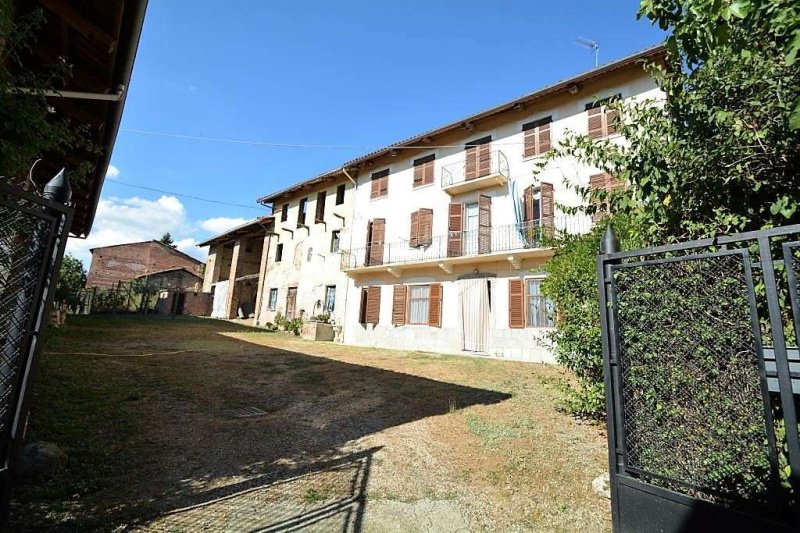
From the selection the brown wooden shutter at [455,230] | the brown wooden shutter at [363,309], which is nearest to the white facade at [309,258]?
the brown wooden shutter at [363,309]

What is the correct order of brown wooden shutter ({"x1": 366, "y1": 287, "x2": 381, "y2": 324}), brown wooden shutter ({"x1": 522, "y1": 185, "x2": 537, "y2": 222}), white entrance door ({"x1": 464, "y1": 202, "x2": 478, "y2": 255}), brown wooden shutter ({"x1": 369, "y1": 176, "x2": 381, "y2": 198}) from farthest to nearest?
brown wooden shutter ({"x1": 369, "y1": 176, "x2": 381, "y2": 198})
brown wooden shutter ({"x1": 366, "y1": 287, "x2": 381, "y2": 324})
white entrance door ({"x1": 464, "y1": 202, "x2": 478, "y2": 255})
brown wooden shutter ({"x1": 522, "y1": 185, "x2": 537, "y2": 222})

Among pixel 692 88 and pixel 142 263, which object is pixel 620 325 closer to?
pixel 692 88

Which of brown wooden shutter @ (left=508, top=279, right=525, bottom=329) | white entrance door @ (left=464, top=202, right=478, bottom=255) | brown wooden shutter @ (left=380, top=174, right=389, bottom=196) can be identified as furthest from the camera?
brown wooden shutter @ (left=380, top=174, right=389, bottom=196)

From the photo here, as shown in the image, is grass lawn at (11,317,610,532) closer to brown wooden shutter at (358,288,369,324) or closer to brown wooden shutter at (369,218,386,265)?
brown wooden shutter at (358,288,369,324)

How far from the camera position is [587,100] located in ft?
40.9

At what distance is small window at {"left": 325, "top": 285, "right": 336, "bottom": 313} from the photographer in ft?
60.8

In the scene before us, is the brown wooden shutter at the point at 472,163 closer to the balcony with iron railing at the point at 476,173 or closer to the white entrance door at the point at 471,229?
the balcony with iron railing at the point at 476,173

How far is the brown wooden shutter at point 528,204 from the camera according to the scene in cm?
1304

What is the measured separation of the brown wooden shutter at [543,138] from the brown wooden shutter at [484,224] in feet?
8.03

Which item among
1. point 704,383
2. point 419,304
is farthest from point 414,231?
point 704,383

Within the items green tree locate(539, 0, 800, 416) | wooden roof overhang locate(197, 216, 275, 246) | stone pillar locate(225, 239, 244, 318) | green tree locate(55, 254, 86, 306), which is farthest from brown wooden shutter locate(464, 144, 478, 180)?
stone pillar locate(225, 239, 244, 318)

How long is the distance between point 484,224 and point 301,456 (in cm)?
1168

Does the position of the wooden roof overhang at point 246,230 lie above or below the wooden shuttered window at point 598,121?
below

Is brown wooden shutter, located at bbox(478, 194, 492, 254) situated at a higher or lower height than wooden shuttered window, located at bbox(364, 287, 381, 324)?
higher
